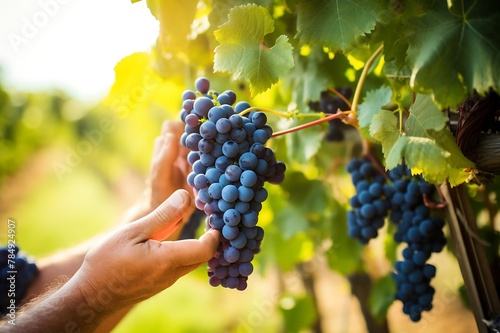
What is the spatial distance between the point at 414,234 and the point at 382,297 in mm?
665

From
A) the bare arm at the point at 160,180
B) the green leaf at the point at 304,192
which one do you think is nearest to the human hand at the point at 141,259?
the bare arm at the point at 160,180

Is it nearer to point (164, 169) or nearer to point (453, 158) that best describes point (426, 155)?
point (453, 158)

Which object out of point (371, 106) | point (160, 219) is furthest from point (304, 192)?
point (160, 219)

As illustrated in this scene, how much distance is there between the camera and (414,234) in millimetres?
1334

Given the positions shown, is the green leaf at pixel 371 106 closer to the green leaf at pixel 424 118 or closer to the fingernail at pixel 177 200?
the green leaf at pixel 424 118

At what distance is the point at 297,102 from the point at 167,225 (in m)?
0.72

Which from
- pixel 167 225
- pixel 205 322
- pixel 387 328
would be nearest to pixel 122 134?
pixel 205 322

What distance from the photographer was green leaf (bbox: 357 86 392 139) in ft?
3.86

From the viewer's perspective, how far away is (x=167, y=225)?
1025mm

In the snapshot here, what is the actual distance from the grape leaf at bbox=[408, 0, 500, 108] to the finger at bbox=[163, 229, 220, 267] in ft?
1.71

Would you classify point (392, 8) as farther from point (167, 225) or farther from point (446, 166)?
point (167, 225)

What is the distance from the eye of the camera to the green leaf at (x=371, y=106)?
118 centimetres

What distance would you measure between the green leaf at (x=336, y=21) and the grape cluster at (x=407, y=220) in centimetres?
A: 45

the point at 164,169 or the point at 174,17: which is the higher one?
the point at 174,17
